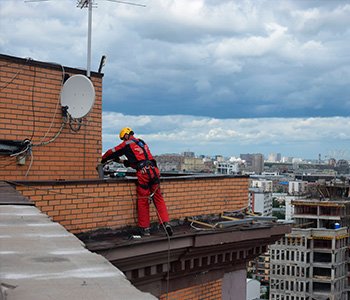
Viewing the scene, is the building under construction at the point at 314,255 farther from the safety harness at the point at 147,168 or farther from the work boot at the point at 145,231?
the safety harness at the point at 147,168

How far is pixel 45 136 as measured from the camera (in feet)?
28.9

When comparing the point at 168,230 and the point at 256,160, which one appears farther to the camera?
the point at 256,160

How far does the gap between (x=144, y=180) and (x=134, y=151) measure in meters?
0.48

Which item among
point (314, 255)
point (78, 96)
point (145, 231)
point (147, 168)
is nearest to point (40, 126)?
point (78, 96)

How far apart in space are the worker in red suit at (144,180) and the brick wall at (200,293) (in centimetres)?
119

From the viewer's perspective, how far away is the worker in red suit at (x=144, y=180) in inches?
313

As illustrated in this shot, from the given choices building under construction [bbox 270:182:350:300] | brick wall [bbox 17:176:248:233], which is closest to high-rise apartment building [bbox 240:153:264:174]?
building under construction [bbox 270:182:350:300]

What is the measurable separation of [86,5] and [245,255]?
6008 mm

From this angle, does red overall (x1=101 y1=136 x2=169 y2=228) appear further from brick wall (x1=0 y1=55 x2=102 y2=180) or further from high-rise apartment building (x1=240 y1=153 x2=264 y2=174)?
high-rise apartment building (x1=240 y1=153 x2=264 y2=174)

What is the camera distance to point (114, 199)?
786 centimetres

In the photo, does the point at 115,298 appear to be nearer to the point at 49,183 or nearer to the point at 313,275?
the point at 49,183

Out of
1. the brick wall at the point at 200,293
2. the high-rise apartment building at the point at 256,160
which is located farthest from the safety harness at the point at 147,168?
the high-rise apartment building at the point at 256,160

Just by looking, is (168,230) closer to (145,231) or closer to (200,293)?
(145,231)

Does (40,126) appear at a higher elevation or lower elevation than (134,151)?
higher
